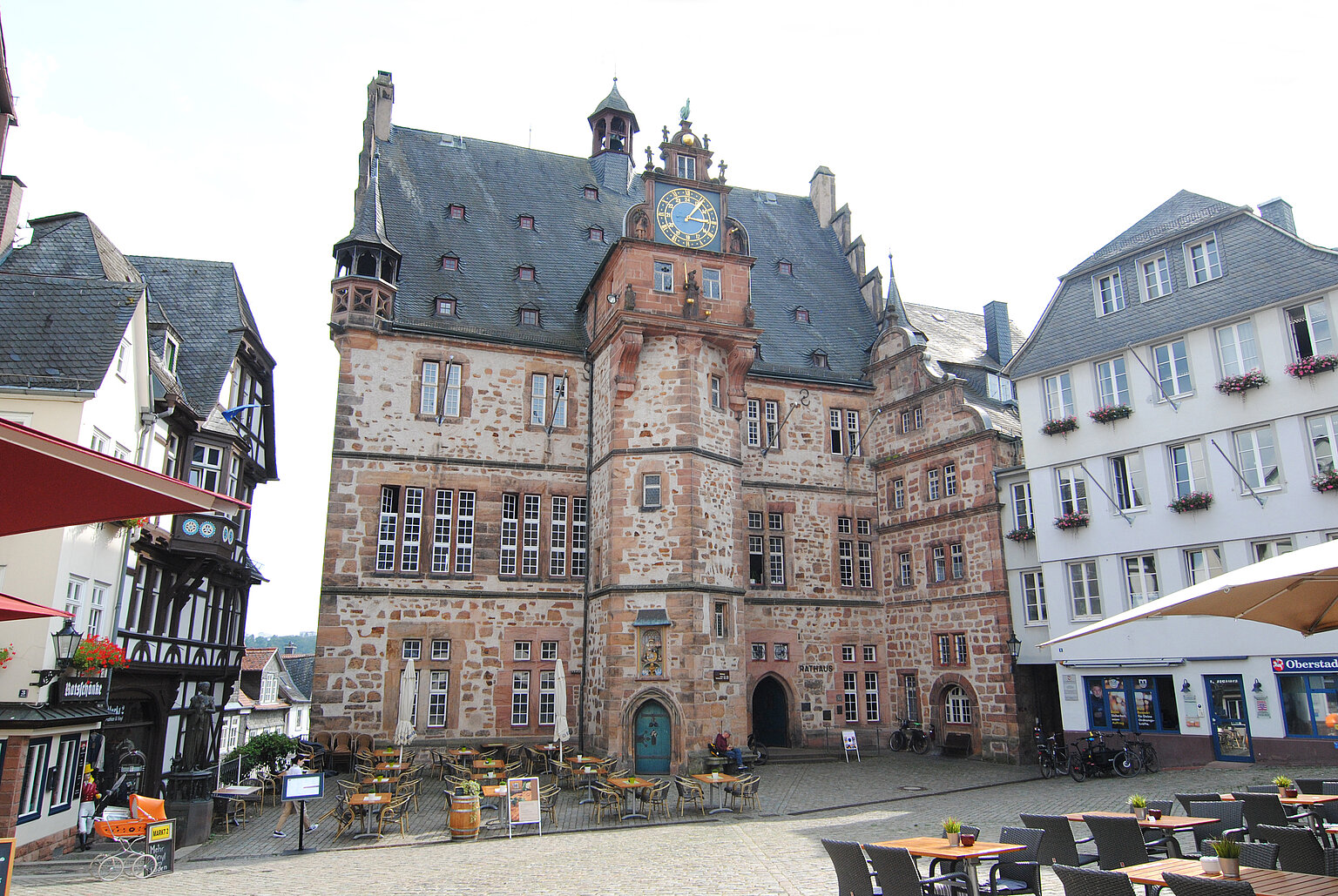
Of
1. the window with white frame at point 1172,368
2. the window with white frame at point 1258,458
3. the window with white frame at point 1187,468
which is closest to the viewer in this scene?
the window with white frame at point 1258,458

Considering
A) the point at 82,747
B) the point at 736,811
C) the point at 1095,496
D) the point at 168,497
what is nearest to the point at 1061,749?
the point at 1095,496

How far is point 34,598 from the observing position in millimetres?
13195

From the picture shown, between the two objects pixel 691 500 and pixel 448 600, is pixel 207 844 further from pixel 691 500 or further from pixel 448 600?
pixel 691 500

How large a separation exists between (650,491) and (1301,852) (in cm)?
1588

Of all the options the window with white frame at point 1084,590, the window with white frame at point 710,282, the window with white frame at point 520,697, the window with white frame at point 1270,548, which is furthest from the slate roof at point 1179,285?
the window with white frame at point 520,697

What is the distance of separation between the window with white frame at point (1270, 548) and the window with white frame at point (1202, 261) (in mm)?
5713

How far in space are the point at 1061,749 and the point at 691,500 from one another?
32.5ft

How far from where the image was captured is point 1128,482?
2028 centimetres

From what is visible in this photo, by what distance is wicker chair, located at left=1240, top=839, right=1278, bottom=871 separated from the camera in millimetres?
6777

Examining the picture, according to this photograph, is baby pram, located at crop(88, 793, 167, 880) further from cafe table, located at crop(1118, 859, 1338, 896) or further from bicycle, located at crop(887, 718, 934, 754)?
bicycle, located at crop(887, 718, 934, 754)

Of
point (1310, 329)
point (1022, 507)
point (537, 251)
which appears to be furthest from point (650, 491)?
point (1310, 329)

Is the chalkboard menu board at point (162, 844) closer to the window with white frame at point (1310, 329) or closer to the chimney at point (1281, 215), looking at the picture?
the window with white frame at point (1310, 329)

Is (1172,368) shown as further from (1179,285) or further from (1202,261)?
(1202,261)

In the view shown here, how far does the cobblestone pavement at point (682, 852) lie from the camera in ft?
33.8
